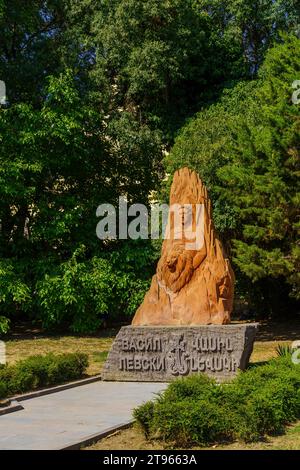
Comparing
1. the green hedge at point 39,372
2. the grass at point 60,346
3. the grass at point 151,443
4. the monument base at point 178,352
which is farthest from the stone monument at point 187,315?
the grass at point 151,443

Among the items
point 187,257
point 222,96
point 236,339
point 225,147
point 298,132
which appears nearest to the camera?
point 236,339

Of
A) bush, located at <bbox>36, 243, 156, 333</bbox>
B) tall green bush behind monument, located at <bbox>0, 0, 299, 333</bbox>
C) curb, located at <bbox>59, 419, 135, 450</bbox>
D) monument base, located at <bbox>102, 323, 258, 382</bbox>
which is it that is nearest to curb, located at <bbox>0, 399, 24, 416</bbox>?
curb, located at <bbox>59, 419, 135, 450</bbox>

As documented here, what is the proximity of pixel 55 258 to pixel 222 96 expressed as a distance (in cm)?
1001

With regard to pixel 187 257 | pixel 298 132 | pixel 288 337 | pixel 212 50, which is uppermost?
pixel 212 50

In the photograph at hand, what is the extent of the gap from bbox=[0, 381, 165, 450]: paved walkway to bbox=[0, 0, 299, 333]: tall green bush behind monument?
873 cm

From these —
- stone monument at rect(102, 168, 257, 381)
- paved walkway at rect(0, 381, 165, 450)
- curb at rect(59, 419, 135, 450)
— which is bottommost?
paved walkway at rect(0, 381, 165, 450)

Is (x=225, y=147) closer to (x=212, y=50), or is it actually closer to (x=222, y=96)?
(x=222, y=96)

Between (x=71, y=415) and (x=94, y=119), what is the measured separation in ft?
50.3

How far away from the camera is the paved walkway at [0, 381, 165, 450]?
274 inches

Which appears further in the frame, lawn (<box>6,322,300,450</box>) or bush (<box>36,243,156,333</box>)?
bush (<box>36,243,156,333</box>)

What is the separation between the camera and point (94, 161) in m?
23.1

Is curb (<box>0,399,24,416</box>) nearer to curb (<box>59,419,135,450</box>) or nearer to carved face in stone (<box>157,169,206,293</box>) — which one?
curb (<box>59,419,135,450</box>)

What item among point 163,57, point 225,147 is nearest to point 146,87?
point 163,57

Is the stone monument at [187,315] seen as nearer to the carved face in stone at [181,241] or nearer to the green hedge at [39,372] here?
the carved face in stone at [181,241]
